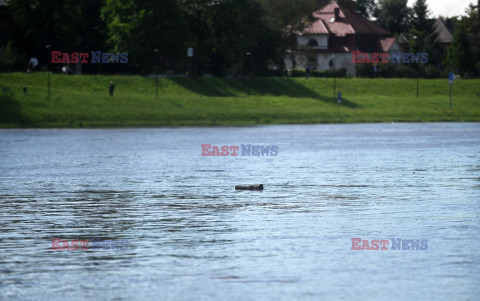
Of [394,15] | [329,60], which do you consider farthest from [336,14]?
[394,15]

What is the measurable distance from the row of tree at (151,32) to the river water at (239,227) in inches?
2560

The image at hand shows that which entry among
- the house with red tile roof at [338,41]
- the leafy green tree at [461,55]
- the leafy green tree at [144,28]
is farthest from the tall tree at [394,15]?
the leafy green tree at [144,28]

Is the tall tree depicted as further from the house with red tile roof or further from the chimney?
the chimney

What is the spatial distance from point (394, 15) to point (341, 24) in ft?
58.4

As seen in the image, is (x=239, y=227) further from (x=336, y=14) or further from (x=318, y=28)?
(x=336, y=14)

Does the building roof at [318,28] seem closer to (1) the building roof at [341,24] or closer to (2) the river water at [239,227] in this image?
(1) the building roof at [341,24]

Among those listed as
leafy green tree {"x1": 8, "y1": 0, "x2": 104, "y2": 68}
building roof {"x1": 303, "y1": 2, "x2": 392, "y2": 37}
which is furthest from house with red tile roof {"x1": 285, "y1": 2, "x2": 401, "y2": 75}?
leafy green tree {"x1": 8, "y1": 0, "x2": 104, "y2": 68}

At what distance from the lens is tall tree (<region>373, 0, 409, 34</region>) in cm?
16362

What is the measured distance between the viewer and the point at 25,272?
13750 mm

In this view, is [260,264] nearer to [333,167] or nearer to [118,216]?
[118,216]

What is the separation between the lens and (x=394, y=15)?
16550 centimetres

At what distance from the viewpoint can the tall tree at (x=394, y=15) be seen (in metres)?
164

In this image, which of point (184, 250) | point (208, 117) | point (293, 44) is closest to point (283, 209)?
point (184, 250)

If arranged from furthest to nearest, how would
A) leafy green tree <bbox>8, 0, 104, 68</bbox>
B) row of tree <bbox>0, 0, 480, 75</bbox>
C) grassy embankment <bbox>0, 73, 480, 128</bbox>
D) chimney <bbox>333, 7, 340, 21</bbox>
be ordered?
chimney <bbox>333, 7, 340, 21</bbox> < leafy green tree <bbox>8, 0, 104, 68</bbox> < row of tree <bbox>0, 0, 480, 75</bbox> < grassy embankment <bbox>0, 73, 480, 128</bbox>
